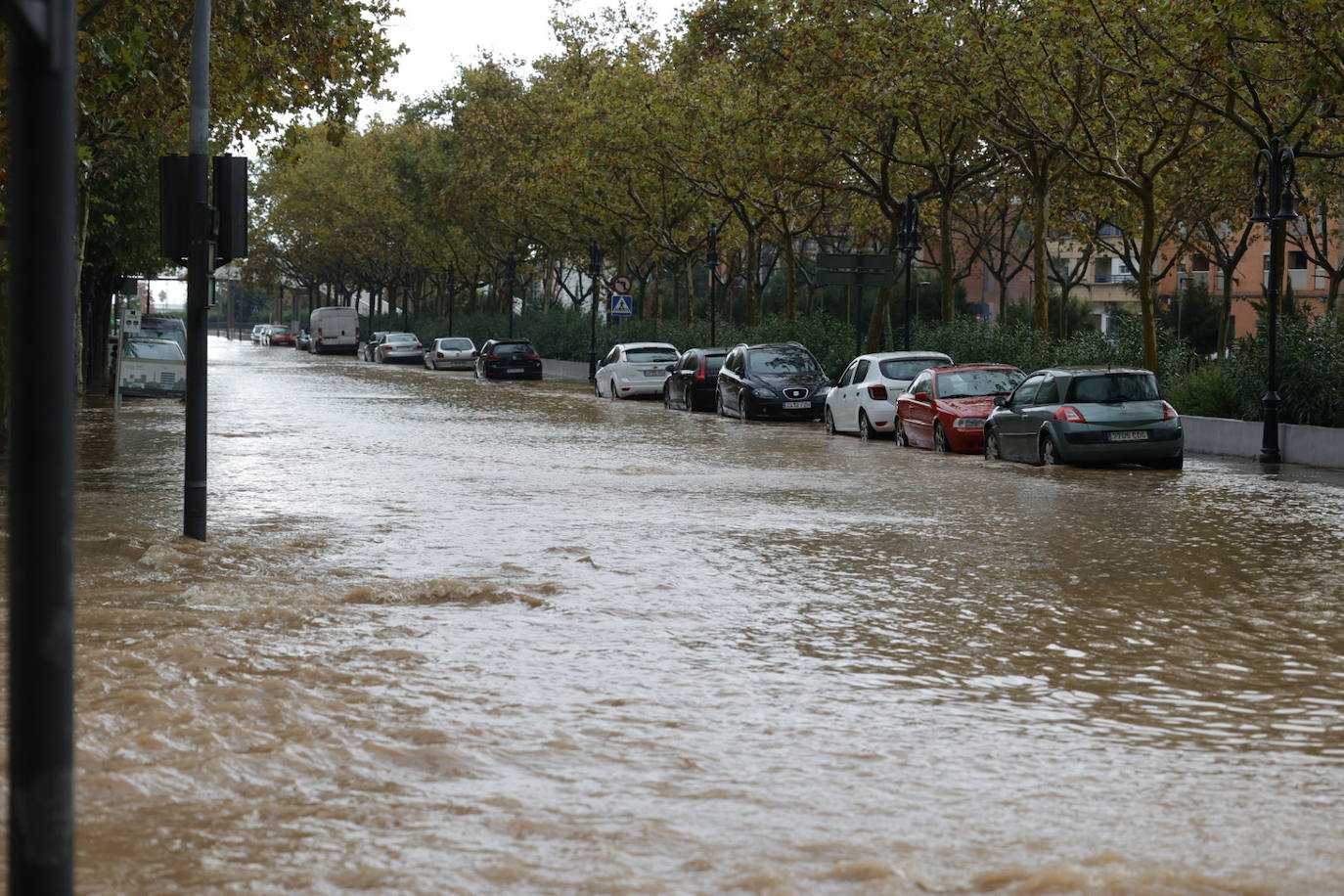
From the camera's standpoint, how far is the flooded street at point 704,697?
5492mm

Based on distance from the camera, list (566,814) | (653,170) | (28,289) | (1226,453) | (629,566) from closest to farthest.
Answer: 1. (28,289)
2. (566,814)
3. (629,566)
4. (1226,453)
5. (653,170)

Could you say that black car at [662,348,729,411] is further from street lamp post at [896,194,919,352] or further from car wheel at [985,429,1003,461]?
car wheel at [985,429,1003,461]

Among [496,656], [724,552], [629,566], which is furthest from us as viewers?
[724,552]

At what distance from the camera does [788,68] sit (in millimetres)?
35938

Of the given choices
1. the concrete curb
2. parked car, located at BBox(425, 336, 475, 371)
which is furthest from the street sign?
parked car, located at BBox(425, 336, 475, 371)

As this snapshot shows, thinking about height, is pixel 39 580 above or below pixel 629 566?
above

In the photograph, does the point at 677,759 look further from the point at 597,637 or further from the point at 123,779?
the point at 597,637

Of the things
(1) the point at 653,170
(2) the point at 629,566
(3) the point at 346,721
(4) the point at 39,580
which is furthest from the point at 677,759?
(1) the point at 653,170

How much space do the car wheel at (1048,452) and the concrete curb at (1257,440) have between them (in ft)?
11.8

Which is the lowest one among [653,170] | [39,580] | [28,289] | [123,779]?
[123,779]

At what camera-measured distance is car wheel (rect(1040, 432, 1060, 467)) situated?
22547 mm

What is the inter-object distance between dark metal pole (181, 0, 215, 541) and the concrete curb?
50.3ft

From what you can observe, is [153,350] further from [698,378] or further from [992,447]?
[992,447]

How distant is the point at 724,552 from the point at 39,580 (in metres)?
10.2
